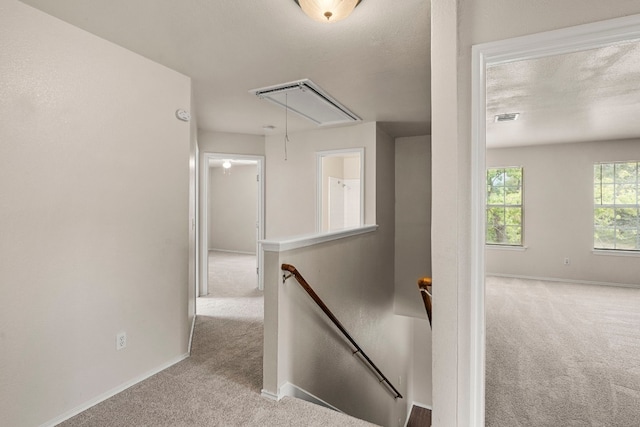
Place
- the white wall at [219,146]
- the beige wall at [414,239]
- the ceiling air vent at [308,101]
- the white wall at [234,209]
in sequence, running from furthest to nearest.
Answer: the white wall at [234,209] < the beige wall at [414,239] < the white wall at [219,146] < the ceiling air vent at [308,101]

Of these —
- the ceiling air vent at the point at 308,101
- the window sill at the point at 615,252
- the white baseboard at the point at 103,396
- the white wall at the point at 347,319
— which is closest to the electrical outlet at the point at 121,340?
the white baseboard at the point at 103,396

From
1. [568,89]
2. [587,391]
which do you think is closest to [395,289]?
[587,391]

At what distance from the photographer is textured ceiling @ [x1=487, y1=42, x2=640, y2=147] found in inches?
54.9

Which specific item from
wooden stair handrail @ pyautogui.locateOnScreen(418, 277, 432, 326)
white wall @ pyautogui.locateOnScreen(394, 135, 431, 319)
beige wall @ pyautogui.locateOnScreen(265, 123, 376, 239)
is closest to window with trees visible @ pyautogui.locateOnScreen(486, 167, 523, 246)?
wooden stair handrail @ pyautogui.locateOnScreen(418, 277, 432, 326)

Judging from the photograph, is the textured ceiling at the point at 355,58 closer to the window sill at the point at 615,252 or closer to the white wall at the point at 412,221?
the window sill at the point at 615,252

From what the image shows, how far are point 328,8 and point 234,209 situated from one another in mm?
7899

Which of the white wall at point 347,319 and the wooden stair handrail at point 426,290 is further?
the white wall at point 347,319

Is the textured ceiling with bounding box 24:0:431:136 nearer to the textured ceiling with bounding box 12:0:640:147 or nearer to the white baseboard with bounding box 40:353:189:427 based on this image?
the textured ceiling with bounding box 12:0:640:147

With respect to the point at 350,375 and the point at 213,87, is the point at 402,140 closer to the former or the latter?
the point at 213,87

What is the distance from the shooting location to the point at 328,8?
1.65 metres

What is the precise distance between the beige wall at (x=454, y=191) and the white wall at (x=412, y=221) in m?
3.72

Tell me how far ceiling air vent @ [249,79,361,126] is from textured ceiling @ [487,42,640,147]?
1756 mm

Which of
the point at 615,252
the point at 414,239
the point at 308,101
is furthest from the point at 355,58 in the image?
the point at 414,239

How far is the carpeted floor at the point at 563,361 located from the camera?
1.48m
